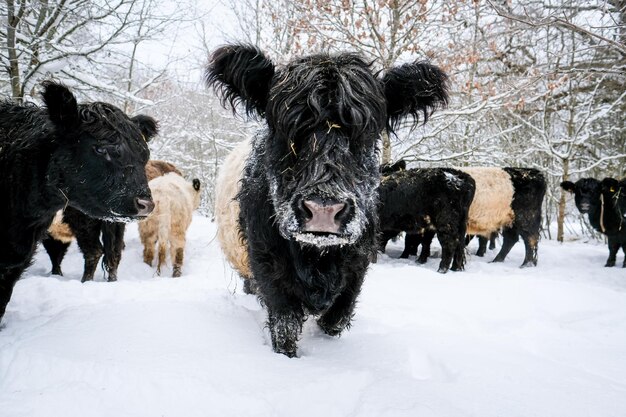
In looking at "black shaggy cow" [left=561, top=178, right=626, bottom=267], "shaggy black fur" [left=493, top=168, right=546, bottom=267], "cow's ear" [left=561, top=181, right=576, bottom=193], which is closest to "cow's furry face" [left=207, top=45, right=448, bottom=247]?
"shaggy black fur" [left=493, top=168, right=546, bottom=267]

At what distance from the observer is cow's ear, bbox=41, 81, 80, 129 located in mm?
2645

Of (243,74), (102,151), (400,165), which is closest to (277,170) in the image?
(243,74)

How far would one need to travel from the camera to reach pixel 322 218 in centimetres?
186

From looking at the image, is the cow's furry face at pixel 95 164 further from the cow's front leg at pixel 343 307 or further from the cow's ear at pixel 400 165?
the cow's ear at pixel 400 165

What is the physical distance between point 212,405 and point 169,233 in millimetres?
5492

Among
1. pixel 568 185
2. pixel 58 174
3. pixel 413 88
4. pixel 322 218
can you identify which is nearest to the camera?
pixel 322 218

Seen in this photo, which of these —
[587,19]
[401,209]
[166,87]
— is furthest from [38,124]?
[166,87]

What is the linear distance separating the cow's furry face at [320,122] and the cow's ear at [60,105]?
1.06 metres

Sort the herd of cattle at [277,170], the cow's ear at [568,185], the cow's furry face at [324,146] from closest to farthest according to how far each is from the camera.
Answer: the cow's furry face at [324,146]
the herd of cattle at [277,170]
the cow's ear at [568,185]

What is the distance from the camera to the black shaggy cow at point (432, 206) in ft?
25.2

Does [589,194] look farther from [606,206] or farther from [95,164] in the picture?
[95,164]

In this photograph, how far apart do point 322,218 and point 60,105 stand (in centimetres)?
222

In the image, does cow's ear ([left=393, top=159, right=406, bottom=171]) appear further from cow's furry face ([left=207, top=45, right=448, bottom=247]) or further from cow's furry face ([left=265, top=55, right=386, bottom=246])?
cow's furry face ([left=265, top=55, right=386, bottom=246])

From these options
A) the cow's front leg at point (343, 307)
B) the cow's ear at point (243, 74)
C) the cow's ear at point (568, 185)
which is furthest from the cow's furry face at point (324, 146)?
the cow's ear at point (568, 185)
